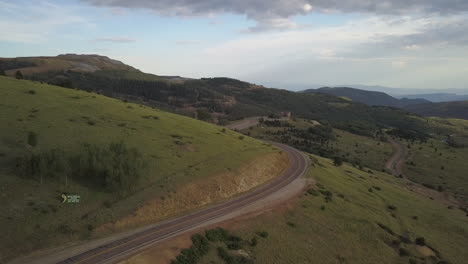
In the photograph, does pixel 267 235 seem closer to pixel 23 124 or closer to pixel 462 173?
pixel 23 124

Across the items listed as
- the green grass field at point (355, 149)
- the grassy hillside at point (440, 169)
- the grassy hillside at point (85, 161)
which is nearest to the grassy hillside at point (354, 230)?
the grassy hillside at point (85, 161)

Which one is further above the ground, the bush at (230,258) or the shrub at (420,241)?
the bush at (230,258)

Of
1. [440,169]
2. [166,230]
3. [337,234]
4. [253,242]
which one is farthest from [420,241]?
[440,169]

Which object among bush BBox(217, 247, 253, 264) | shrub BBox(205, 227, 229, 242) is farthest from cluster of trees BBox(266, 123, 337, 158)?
bush BBox(217, 247, 253, 264)

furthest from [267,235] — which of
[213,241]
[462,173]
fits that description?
[462,173]

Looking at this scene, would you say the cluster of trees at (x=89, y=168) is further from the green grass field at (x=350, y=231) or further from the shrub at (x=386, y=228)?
the shrub at (x=386, y=228)

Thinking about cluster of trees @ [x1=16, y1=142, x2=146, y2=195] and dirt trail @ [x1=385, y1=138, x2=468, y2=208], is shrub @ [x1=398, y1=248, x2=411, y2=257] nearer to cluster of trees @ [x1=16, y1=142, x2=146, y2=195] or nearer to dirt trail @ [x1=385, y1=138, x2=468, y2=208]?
cluster of trees @ [x1=16, y1=142, x2=146, y2=195]
